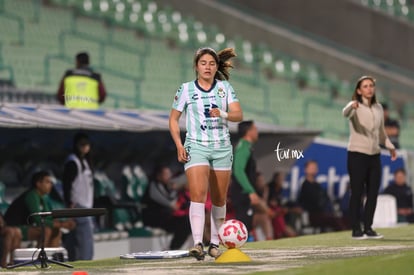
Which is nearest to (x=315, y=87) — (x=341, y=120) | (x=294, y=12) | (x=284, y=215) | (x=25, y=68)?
(x=341, y=120)

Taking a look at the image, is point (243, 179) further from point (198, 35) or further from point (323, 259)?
point (198, 35)

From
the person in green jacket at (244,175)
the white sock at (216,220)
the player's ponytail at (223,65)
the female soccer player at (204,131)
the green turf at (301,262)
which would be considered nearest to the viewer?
the green turf at (301,262)

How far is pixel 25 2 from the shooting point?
2911cm

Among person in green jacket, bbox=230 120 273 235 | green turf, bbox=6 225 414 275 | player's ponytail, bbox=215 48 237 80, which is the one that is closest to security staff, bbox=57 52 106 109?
person in green jacket, bbox=230 120 273 235

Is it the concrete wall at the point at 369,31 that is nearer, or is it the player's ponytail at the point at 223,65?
the player's ponytail at the point at 223,65

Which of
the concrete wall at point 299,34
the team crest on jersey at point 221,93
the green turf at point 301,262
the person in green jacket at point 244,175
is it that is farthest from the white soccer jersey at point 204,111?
the concrete wall at point 299,34

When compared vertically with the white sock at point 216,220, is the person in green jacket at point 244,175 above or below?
above

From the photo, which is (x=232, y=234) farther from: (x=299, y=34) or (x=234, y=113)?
(x=299, y=34)

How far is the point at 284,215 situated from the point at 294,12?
16.1m

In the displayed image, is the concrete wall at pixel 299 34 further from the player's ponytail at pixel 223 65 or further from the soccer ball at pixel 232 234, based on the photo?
the soccer ball at pixel 232 234

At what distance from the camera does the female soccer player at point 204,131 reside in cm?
1160

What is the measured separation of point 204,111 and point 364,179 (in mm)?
3967

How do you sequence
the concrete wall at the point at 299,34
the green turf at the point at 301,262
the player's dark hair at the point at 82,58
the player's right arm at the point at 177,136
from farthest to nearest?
the concrete wall at the point at 299,34 < the player's dark hair at the point at 82,58 < the player's right arm at the point at 177,136 < the green turf at the point at 301,262

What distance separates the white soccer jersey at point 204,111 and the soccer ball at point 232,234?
2.31 ft
